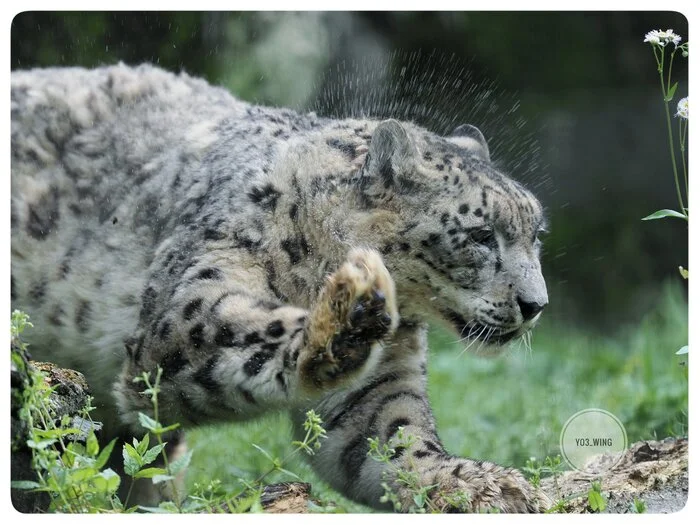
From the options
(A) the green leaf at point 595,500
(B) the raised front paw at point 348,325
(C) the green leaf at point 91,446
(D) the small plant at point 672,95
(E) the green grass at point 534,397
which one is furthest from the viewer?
(E) the green grass at point 534,397

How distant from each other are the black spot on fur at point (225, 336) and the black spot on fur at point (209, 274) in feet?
1.00

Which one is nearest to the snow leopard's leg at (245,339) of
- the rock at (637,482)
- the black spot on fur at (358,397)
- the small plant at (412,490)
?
the small plant at (412,490)

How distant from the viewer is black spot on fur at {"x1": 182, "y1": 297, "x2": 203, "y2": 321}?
4328mm

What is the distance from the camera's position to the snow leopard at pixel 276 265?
161 inches

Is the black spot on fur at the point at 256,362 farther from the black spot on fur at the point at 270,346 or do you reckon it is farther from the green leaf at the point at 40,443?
the green leaf at the point at 40,443

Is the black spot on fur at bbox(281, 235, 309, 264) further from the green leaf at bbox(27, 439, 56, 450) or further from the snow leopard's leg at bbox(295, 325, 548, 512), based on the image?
the green leaf at bbox(27, 439, 56, 450)

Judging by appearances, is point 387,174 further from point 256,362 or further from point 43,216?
point 43,216

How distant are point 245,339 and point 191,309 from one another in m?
0.37

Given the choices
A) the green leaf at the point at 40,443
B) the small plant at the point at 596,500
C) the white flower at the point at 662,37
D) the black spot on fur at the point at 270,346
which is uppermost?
the white flower at the point at 662,37

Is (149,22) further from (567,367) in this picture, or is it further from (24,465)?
(567,367)

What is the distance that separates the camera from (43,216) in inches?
212
